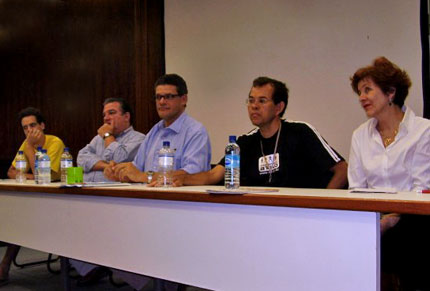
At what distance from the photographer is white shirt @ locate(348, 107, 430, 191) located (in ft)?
5.76

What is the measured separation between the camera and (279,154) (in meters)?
2.17

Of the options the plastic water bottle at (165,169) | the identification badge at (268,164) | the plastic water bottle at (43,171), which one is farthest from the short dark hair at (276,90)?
the plastic water bottle at (43,171)

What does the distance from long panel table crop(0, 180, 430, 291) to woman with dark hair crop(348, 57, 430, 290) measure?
26cm

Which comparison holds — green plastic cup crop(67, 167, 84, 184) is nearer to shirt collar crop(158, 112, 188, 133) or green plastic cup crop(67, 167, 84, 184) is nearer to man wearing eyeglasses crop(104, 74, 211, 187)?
man wearing eyeglasses crop(104, 74, 211, 187)

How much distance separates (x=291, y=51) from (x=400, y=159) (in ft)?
4.95

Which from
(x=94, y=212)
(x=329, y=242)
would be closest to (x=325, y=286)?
(x=329, y=242)

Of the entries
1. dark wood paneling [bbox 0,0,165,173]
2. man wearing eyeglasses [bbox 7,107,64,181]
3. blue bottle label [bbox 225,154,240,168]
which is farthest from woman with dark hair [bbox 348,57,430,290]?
dark wood paneling [bbox 0,0,165,173]

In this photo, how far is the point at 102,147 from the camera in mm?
3053

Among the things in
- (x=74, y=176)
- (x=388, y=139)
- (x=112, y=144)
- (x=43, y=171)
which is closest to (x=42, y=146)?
(x=112, y=144)

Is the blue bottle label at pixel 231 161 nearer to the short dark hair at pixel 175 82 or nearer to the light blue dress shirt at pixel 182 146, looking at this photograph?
the light blue dress shirt at pixel 182 146

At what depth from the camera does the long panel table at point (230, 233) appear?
1.11 metres

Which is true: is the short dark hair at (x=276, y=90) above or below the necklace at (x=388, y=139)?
above

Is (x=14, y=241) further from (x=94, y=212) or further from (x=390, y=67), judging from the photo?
(x=390, y=67)

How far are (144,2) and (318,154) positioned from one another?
251 centimetres
